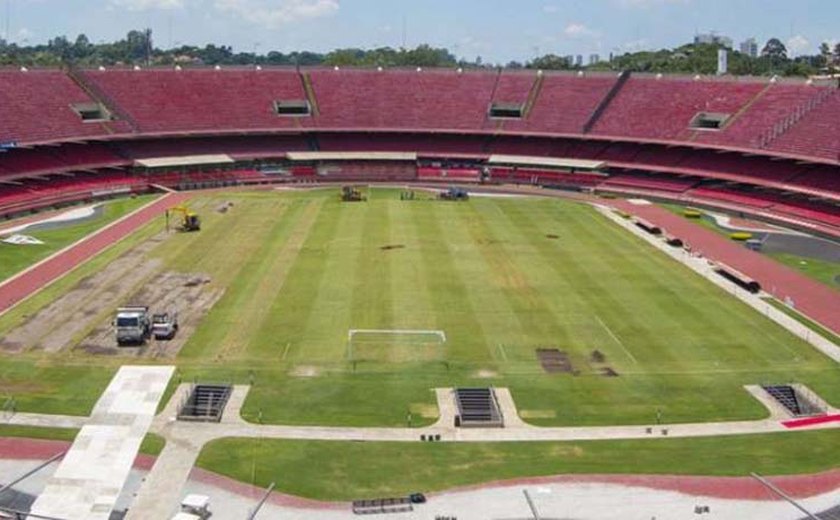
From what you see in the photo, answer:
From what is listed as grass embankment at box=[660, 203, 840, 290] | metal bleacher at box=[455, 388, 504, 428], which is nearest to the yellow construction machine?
metal bleacher at box=[455, 388, 504, 428]

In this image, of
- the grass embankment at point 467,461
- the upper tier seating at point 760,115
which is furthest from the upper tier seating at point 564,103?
the grass embankment at point 467,461

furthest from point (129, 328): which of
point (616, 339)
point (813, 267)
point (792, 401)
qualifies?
point (813, 267)

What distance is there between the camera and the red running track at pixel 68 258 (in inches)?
2188

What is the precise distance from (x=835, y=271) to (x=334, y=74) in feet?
242

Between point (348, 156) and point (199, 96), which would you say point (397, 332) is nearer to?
point (348, 156)

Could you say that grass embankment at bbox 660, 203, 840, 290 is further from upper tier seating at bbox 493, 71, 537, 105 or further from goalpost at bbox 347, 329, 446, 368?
upper tier seating at bbox 493, 71, 537, 105

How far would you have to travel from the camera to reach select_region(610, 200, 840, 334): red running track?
55750mm

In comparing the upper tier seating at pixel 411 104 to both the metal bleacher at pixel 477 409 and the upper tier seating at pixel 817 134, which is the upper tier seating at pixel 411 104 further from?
the metal bleacher at pixel 477 409

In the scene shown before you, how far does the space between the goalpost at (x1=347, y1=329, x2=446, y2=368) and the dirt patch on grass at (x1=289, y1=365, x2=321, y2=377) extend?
6.56ft

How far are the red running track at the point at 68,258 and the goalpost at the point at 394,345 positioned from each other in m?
21.0

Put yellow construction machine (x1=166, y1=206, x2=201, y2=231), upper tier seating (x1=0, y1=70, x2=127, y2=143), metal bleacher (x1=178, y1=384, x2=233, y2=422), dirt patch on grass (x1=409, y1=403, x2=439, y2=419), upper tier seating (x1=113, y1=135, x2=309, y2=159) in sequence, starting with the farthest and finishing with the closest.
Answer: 1. upper tier seating (x1=113, y1=135, x2=309, y2=159)
2. upper tier seating (x1=0, y1=70, x2=127, y2=143)
3. yellow construction machine (x1=166, y1=206, x2=201, y2=231)
4. dirt patch on grass (x1=409, y1=403, x2=439, y2=419)
5. metal bleacher (x1=178, y1=384, x2=233, y2=422)

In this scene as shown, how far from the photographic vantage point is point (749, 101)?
101m

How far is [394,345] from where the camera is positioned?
4697 cm

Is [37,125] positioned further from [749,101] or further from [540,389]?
[749,101]
